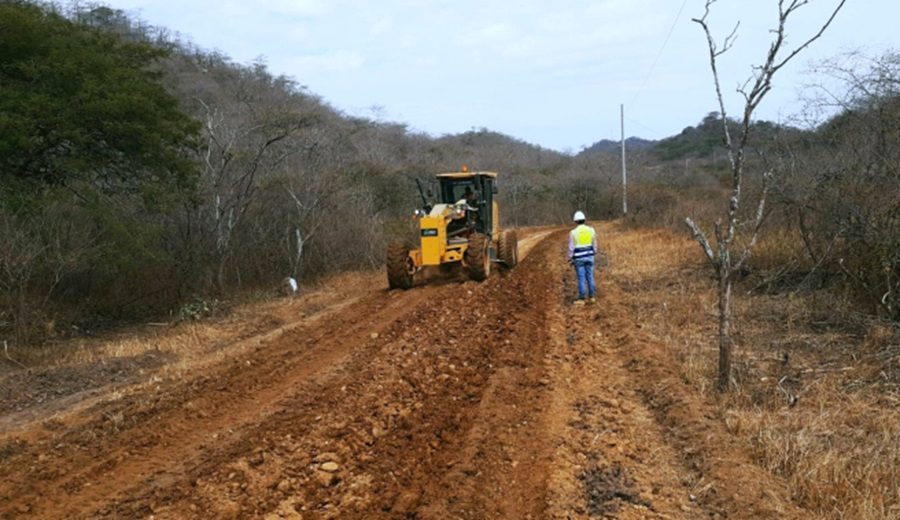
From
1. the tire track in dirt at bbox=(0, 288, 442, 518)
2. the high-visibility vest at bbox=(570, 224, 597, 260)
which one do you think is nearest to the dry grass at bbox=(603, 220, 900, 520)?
the high-visibility vest at bbox=(570, 224, 597, 260)

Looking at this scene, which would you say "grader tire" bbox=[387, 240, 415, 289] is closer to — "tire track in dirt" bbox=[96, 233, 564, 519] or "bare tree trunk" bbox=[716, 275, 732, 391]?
"tire track in dirt" bbox=[96, 233, 564, 519]

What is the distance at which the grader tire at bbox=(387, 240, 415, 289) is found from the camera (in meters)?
13.8

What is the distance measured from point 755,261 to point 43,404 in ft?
39.2

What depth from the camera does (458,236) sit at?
587 inches

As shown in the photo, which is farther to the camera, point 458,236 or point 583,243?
point 458,236

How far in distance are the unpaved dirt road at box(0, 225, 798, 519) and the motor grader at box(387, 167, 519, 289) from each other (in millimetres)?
4469

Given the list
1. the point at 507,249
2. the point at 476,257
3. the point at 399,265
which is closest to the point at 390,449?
the point at 476,257

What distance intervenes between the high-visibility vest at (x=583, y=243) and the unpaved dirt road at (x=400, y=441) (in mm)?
2539

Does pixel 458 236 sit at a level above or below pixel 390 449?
above

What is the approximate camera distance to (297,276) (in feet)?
59.6

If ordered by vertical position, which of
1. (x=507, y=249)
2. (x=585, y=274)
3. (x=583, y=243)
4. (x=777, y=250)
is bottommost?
(x=585, y=274)

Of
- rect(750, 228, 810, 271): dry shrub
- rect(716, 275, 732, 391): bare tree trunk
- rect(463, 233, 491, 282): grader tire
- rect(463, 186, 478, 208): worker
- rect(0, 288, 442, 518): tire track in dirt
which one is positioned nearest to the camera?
rect(0, 288, 442, 518): tire track in dirt

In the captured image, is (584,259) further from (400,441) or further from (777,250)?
(400,441)

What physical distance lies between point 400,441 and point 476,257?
8.29 metres
